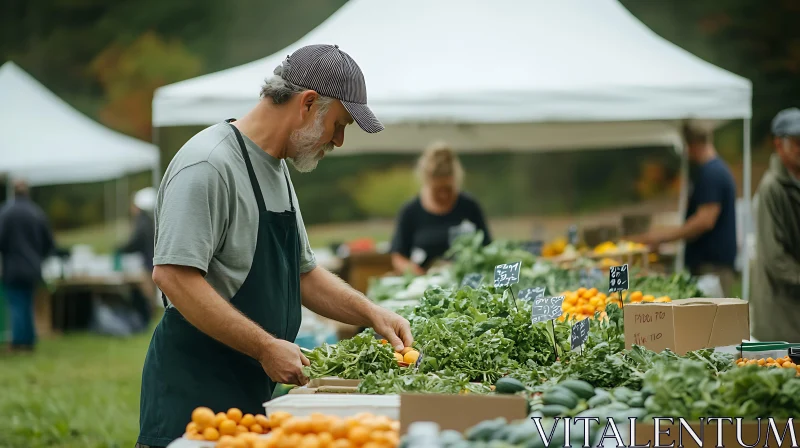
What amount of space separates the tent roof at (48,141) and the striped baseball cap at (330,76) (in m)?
10.8

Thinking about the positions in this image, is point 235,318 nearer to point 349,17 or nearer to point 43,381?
point 349,17

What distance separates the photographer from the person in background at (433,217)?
707 centimetres

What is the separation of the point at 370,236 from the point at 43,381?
13604 mm

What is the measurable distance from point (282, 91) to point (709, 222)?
465 centimetres

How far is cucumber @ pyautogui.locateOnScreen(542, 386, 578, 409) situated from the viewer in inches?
97.2

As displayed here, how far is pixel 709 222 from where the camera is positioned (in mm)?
6859

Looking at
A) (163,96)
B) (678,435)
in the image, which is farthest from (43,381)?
(678,435)

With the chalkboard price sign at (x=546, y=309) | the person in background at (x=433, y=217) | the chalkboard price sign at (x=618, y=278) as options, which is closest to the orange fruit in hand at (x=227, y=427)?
the chalkboard price sign at (x=546, y=309)

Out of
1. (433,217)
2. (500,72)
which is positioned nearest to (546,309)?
(500,72)

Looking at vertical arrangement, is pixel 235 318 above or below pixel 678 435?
above

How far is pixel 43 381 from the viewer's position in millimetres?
8812

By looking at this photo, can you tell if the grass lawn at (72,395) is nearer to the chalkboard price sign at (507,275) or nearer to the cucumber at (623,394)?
the chalkboard price sign at (507,275)

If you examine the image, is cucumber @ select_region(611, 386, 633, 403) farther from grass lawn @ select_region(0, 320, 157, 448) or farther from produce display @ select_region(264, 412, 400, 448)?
grass lawn @ select_region(0, 320, 157, 448)

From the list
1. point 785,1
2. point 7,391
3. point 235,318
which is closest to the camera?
point 235,318
